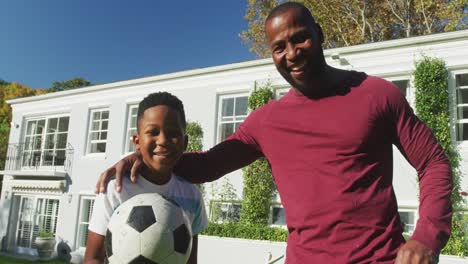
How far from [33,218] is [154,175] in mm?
19710

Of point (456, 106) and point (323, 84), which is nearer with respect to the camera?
point (323, 84)

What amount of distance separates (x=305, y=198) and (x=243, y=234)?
10.7 metres

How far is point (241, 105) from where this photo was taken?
556 inches

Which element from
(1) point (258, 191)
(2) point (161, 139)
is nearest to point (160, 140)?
(2) point (161, 139)

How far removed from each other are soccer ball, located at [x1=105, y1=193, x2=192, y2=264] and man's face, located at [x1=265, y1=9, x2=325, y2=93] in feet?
3.15

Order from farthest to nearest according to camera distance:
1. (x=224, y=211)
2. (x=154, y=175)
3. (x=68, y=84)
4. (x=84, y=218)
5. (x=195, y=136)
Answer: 1. (x=68, y=84)
2. (x=84, y=218)
3. (x=195, y=136)
4. (x=224, y=211)
5. (x=154, y=175)

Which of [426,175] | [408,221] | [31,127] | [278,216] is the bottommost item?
[278,216]

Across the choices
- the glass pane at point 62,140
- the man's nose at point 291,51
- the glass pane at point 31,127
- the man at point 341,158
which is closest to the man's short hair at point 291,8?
the man at point 341,158

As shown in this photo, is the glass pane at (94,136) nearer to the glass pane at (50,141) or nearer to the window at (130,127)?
the window at (130,127)

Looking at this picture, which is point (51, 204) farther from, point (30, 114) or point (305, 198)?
point (305, 198)

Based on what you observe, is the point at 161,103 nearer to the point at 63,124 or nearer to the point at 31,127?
the point at 63,124

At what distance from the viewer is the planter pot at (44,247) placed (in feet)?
56.5

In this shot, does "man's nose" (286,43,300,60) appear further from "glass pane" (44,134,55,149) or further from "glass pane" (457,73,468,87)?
"glass pane" (44,134,55,149)

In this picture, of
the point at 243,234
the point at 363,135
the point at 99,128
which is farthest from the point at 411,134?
the point at 99,128
